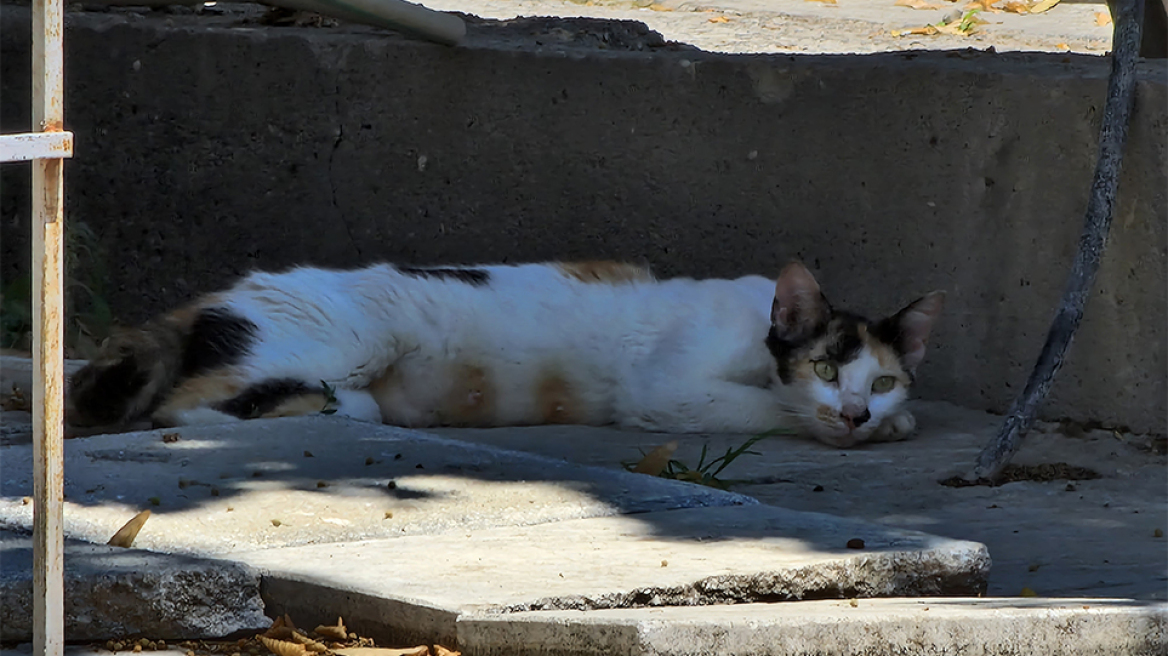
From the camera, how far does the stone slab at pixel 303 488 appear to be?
317 centimetres

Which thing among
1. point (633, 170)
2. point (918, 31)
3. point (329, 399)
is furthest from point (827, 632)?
point (918, 31)

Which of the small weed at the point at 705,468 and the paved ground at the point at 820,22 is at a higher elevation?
the paved ground at the point at 820,22

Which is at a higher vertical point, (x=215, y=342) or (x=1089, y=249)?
(x=1089, y=249)

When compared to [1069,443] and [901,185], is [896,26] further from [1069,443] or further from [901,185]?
[1069,443]

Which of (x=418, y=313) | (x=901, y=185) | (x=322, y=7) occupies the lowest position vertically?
(x=418, y=313)

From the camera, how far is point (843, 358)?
16.4ft

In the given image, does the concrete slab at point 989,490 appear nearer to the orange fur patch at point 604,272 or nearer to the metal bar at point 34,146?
the orange fur patch at point 604,272

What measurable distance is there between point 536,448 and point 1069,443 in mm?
1755

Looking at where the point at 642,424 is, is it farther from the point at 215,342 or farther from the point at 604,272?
the point at 215,342

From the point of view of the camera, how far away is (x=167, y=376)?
470 centimetres

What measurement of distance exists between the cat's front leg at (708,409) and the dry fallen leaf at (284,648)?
268cm

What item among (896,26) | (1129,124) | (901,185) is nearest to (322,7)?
(901,185)

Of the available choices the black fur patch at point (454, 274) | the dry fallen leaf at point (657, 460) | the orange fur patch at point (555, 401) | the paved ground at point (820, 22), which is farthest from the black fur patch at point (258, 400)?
the paved ground at point (820, 22)

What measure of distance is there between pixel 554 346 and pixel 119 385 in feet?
4.95
